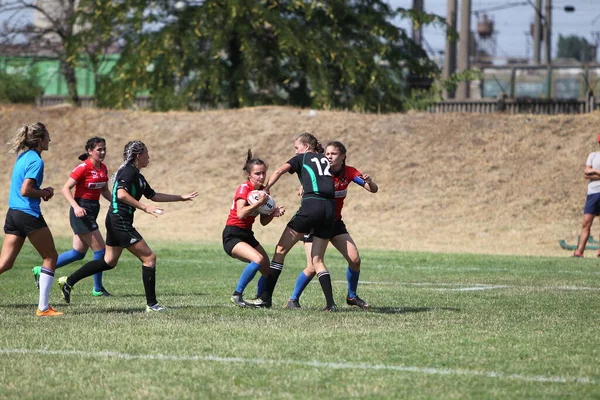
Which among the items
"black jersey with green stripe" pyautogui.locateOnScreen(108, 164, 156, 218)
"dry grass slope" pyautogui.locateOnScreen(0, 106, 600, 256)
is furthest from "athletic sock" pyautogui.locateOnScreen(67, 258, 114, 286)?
"dry grass slope" pyautogui.locateOnScreen(0, 106, 600, 256)

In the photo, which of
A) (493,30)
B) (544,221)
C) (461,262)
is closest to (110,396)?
(461,262)

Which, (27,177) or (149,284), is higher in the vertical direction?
(27,177)

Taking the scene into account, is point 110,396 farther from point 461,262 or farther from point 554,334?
point 461,262

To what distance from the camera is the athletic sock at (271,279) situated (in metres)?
10.2

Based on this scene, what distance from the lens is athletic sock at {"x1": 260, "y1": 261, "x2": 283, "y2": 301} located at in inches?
403

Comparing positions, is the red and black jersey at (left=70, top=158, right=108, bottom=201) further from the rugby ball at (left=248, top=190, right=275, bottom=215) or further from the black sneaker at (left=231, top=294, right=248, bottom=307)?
the rugby ball at (left=248, top=190, right=275, bottom=215)

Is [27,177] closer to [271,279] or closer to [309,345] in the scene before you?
[271,279]

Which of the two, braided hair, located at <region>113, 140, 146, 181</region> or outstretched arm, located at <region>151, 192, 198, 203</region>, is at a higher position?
braided hair, located at <region>113, 140, 146, 181</region>

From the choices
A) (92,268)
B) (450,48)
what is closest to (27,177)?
(92,268)

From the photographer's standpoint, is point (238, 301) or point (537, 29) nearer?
point (238, 301)

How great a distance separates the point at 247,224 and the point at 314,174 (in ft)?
3.21

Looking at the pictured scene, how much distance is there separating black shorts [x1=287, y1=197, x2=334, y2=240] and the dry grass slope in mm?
13681

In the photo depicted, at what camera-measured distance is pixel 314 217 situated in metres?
10.0

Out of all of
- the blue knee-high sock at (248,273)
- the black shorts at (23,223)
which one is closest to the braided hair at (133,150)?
the black shorts at (23,223)
